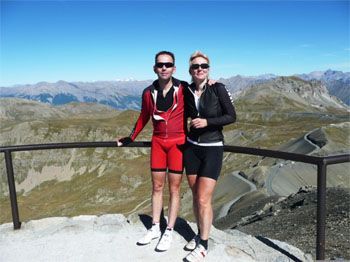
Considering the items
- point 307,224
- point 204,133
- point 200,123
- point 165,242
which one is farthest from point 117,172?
point 200,123

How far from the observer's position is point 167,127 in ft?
16.3

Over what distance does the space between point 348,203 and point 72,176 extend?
110 metres

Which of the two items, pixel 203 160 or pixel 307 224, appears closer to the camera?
pixel 203 160

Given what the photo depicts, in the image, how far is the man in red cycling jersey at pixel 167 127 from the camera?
4883 millimetres

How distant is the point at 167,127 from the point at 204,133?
70 centimetres

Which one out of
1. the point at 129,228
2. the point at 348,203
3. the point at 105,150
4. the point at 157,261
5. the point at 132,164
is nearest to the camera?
the point at 157,261

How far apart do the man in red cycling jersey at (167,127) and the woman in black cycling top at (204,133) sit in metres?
0.24

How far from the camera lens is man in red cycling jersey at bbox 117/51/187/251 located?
4.88m

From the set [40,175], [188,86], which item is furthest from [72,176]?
[188,86]

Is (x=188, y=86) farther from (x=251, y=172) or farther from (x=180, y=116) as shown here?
(x=251, y=172)

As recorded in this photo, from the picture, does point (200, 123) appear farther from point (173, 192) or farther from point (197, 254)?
point (197, 254)

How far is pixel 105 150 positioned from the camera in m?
124

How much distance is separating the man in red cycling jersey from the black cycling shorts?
0.22m

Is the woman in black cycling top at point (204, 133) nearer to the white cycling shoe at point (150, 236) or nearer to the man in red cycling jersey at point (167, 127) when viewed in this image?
the man in red cycling jersey at point (167, 127)
